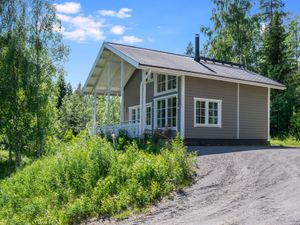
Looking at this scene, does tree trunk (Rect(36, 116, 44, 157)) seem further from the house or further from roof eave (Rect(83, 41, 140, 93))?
roof eave (Rect(83, 41, 140, 93))

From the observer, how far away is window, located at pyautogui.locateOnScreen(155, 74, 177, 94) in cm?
1687

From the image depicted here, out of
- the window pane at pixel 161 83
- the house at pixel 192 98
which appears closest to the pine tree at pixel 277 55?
the house at pixel 192 98

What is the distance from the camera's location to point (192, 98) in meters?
16.2

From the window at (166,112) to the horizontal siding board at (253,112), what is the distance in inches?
136

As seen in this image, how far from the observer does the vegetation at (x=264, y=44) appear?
2498cm

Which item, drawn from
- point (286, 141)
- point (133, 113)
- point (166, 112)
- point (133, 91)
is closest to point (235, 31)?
point (286, 141)

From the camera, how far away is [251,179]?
872 cm

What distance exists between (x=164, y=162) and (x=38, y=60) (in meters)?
11.5

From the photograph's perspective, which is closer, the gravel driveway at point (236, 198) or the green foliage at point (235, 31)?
the gravel driveway at point (236, 198)

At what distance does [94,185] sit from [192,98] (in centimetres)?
815

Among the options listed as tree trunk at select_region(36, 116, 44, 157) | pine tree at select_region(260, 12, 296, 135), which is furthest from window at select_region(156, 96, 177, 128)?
pine tree at select_region(260, 12, 296, 135)

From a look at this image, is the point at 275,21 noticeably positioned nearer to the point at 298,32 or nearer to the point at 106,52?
the point at 298,32

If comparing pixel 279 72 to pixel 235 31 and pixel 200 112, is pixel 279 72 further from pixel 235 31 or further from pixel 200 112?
pixel 200 112

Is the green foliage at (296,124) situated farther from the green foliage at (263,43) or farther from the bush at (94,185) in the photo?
the bush at (94,185)
